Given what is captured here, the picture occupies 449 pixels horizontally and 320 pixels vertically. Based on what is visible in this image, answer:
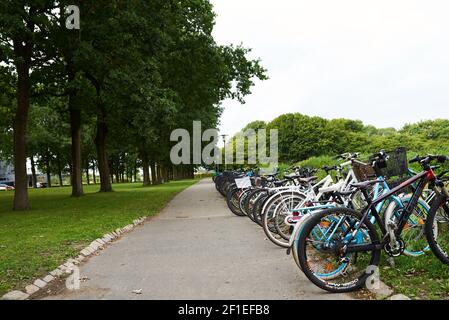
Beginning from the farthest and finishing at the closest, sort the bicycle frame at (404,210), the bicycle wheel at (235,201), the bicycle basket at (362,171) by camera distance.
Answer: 1. the bicycle wheel at (235,201)
2. the bicycle basket at (362,171)
3. the bicycle frame at (404,210)

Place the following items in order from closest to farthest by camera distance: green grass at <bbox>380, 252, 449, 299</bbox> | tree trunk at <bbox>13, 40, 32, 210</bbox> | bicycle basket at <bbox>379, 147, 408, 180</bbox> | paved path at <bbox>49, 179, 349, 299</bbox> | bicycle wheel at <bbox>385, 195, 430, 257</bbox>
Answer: green grass at <bbox>380, 252, 449, 299</bbox> < paved path at <bbox>49, 179, 349, 299</bbox> < bicycle wheel at <bbox>385, 195, 430, 257</bbox> < bicycle basket at <bbox>379, 147, 408, 180</bbox> < tree trunk at <bbox>13, 40, 32, 210</bbox>

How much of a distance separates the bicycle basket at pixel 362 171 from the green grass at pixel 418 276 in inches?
58.8

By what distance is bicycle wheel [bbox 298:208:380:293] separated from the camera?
4.55 metres

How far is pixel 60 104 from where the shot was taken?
27719 millimetres

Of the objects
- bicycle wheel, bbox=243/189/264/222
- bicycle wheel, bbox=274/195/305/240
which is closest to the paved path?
bicycle wheel, bbox=274/195/305/240

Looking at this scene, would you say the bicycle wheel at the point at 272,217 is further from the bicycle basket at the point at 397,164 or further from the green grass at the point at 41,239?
the green grass at the point at 41,239

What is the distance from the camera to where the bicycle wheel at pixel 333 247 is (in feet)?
14.9

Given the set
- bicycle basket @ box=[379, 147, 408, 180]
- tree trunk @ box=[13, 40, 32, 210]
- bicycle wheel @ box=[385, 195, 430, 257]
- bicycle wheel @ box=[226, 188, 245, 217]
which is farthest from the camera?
tree trunk @ box=[13, 40, 32, 210]

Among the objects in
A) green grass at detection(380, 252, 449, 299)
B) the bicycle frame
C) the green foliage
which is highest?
the green foliage

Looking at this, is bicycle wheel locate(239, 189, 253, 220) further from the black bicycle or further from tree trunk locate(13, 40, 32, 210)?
tree trunk locate(13, 40, 32, 210)

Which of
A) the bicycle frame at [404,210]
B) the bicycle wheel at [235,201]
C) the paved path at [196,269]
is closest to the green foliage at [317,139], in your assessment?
the bicycle wheel at [235,201]

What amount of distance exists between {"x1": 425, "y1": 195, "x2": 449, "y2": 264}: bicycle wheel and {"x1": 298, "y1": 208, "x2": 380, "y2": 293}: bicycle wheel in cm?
52

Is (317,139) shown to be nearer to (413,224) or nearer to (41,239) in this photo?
(41,239)
